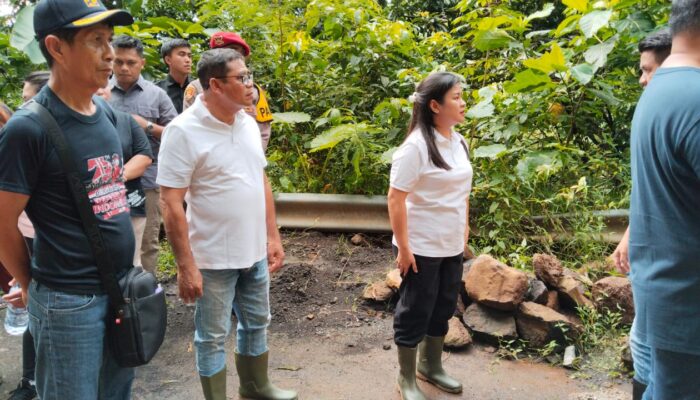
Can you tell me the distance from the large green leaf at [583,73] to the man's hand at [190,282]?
3.53 metres

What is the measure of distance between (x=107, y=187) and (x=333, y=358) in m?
2.15

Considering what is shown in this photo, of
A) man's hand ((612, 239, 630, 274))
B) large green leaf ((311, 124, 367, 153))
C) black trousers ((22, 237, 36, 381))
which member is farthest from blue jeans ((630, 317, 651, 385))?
large green leaf ((311, 124, 367, 153))

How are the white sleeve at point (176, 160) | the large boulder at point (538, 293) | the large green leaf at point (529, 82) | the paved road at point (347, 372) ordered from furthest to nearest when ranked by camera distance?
the large green leaf at point (529, 82)
the large boulder at point (538, 293)
the paved road at point (347, 372)
the white sleeve at point (176, 160)

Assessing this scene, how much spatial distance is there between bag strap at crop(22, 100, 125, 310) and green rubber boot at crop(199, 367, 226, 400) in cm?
95

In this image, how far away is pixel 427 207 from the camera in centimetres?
306

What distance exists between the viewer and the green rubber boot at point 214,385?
2838mm

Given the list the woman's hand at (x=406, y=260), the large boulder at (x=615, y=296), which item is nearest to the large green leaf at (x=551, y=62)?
the large boulder at (x=615, y=296)

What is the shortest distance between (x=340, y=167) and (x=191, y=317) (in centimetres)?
212

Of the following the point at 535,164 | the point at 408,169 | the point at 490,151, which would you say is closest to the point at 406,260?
the point at 408,169

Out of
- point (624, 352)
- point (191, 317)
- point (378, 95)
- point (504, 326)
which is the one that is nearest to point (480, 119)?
point (378, 95)

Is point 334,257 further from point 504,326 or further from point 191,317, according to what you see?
point 504,326

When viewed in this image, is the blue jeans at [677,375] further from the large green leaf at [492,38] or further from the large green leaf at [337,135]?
the large green leaf at [492,38]

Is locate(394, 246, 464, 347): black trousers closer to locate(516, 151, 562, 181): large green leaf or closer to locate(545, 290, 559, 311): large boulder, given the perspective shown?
locate(545, 290, 559, 311): large boulder

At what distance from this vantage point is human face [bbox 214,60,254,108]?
8.89 ft
